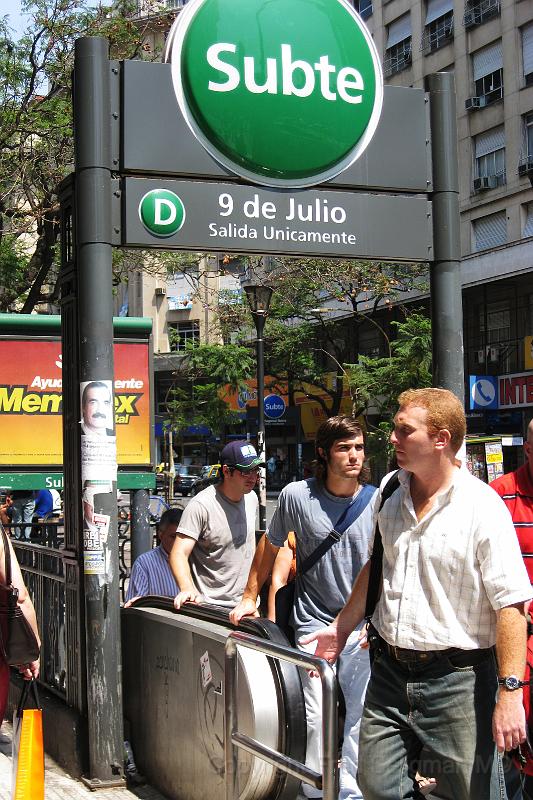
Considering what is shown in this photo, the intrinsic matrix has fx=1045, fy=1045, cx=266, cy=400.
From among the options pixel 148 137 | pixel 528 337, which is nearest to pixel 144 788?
pixel 148 137

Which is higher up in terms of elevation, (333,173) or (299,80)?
(299,80)

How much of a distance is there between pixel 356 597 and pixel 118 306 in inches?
2425

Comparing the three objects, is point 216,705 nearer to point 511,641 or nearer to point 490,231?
point 511,641

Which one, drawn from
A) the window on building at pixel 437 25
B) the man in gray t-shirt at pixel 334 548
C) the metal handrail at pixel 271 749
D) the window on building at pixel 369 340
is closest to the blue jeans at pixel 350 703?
the man in gray t-shirt at pixel 334 548

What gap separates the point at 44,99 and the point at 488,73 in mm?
23013

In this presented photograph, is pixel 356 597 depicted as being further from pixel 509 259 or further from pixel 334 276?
pixel 509 259

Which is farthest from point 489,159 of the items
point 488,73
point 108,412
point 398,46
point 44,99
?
point 108,412

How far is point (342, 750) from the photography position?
5.29 meters

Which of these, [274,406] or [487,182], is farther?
[274,406]

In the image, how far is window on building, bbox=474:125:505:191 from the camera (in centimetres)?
3544

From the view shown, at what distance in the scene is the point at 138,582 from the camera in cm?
669

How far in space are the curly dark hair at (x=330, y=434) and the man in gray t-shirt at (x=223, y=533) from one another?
2.44ft

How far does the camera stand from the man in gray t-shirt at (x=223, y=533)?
19.9ft

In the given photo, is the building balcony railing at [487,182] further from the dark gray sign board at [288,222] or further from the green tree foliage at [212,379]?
the dark gray sign board at [288,222]
